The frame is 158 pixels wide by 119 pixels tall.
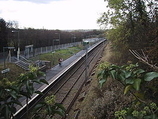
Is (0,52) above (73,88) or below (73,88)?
above

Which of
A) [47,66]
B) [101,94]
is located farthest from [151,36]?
[47,66]

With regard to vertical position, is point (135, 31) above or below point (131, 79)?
above

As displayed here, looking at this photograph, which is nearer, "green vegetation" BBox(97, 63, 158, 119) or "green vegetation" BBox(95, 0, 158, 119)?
"green vegetation" BBox(97, 63, 158, 119)

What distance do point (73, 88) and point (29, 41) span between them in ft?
84.7

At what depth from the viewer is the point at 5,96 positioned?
2.17 meters

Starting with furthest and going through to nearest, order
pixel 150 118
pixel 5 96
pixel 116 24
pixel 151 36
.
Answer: pixel 116 24, pixel 151 36, pixel 5 96, pixel 150 118

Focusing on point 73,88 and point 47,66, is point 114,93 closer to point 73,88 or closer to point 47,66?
point 73,88

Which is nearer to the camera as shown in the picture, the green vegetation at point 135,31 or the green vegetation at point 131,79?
the green vegetation at point 131,79

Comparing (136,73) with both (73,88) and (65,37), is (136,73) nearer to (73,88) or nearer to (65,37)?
(73,88)

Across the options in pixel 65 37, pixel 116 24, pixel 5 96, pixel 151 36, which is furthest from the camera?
pixel 65 37

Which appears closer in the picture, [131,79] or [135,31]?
[131,79]

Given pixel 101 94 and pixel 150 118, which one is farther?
pixel 101 94

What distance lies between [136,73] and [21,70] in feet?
75.5

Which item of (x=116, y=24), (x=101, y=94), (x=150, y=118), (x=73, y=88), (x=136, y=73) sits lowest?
(x=73, y=88)
